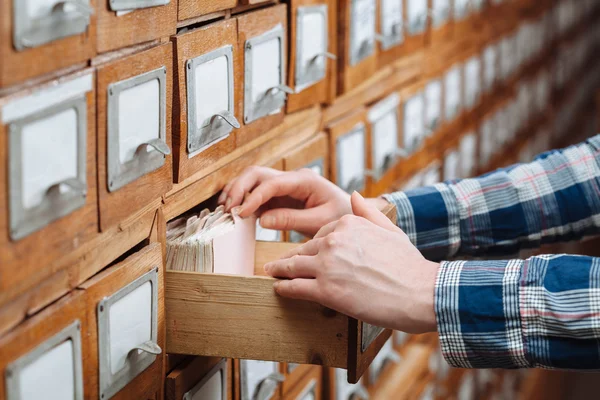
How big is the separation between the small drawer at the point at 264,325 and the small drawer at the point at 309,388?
520 mm

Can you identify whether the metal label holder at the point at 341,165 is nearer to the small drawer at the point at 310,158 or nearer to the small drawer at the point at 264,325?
the small drawer at the point at 310,158

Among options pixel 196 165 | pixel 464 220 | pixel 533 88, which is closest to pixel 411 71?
pixel 464 220

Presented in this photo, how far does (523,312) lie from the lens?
1080mm

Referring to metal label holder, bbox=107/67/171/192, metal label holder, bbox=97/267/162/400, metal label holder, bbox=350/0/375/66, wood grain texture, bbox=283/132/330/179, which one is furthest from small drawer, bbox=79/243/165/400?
metal label holder, bbox=350/0/375/66

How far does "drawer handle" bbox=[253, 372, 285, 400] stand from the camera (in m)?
1.50

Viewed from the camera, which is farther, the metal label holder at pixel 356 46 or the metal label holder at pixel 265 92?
the metal label holder at pixel 356 46

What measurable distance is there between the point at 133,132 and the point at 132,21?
0.13 metres

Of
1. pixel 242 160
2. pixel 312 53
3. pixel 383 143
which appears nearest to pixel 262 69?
pixel 242 160

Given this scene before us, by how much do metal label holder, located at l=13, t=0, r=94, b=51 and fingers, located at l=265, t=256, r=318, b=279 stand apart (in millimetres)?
372

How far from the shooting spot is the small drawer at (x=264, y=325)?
112 centimetres

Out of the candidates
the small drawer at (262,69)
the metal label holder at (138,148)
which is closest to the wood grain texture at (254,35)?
the small drawer at (262,69)

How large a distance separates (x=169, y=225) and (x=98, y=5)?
40 centimetres

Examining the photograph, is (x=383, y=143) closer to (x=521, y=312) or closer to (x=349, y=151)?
(x=349, y=151)

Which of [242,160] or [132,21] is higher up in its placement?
[132,21]
